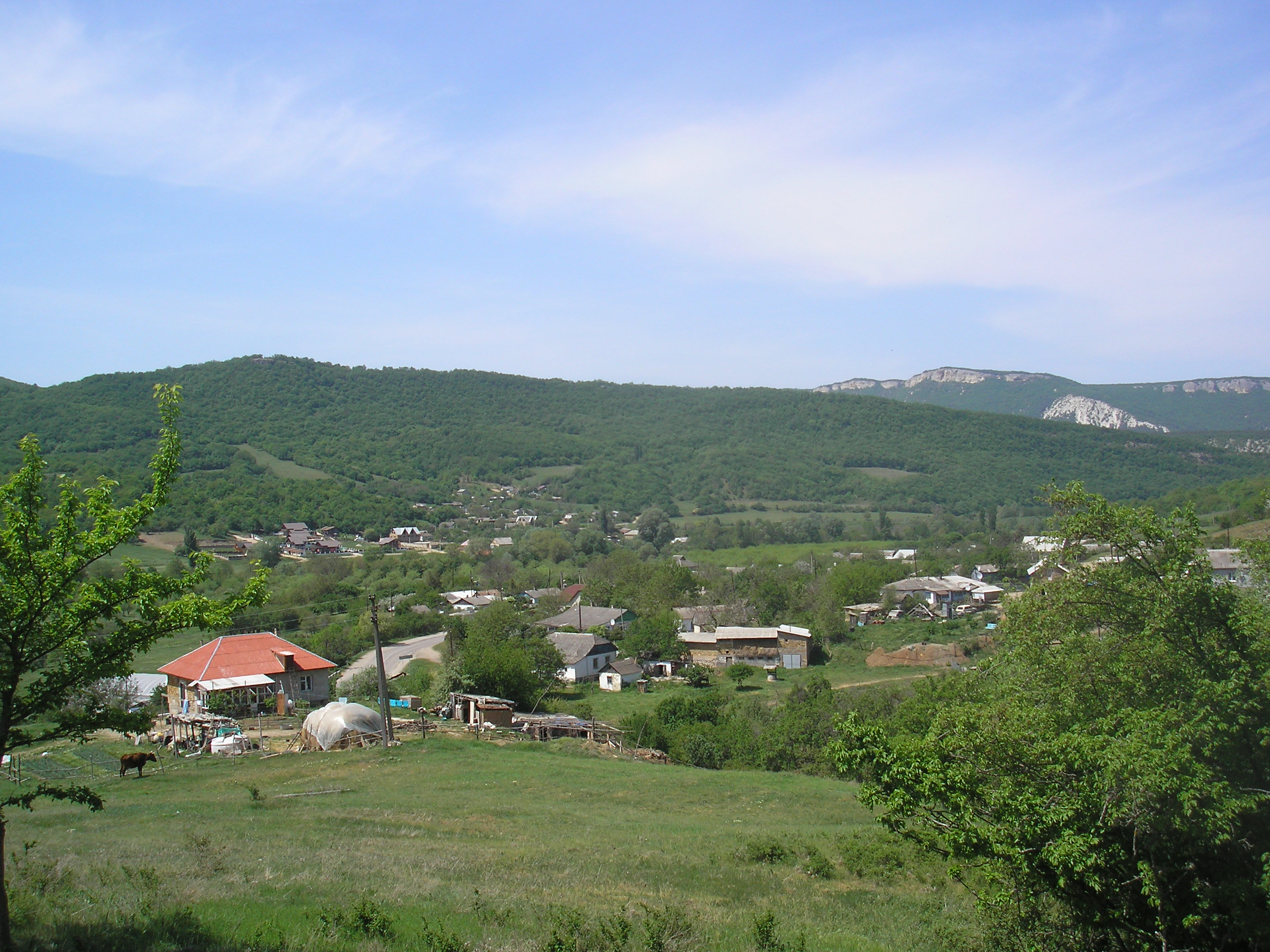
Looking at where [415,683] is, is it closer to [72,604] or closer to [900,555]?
[72,604]

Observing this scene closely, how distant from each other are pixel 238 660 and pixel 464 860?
105 ft

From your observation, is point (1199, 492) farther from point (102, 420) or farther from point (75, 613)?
point (102, 420)

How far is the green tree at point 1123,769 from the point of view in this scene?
7965 mm

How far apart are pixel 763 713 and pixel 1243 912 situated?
101 ft

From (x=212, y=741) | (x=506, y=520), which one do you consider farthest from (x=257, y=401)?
(x=212, y=741)

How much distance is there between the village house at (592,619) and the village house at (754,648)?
6.40 metres

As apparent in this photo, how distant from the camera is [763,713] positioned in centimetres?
3788

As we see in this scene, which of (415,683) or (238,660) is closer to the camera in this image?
(238,660)

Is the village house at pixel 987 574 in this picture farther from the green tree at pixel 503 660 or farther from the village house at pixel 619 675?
the green tree at pixel 503 660

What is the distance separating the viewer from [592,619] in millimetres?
64875

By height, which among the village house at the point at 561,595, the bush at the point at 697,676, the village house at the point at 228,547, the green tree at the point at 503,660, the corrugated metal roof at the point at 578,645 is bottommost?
the bush at the point at 697,676

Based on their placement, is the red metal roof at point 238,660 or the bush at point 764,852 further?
the red metal roof at point 238,660

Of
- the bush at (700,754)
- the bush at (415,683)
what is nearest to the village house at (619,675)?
the bush at (415,683)

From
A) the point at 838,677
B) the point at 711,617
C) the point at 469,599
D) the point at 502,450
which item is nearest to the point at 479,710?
the point at 838,677
